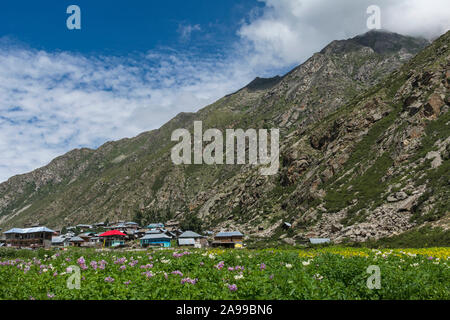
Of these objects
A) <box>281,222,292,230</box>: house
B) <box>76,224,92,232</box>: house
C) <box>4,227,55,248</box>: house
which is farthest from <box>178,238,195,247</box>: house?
<box>76,224,92,232</box>: house

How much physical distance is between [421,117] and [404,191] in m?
24.6

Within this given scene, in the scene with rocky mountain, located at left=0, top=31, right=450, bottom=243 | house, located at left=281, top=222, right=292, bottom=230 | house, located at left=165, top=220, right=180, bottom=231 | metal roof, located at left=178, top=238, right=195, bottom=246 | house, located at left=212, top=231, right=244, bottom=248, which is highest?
rocky mountain, located at left=0, top=31, right=450, bottom=243

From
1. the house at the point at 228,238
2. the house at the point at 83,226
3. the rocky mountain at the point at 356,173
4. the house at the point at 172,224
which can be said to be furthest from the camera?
the house at the point at 83,226

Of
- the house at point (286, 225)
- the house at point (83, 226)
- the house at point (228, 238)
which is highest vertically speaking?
the house at point (286, 225)

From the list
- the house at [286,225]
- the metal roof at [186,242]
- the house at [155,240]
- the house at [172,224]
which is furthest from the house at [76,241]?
the house at [286,225]

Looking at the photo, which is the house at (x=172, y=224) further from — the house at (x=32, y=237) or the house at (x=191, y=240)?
the house at (x=32, y=237)

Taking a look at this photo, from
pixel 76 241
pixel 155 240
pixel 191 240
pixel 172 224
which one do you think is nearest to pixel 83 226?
pixel 172 224

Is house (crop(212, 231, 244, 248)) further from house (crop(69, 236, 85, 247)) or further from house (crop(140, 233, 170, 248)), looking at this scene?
house (crop(69, 236, 85, 247))

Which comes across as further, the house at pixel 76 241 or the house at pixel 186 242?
the house at pixel 76 241

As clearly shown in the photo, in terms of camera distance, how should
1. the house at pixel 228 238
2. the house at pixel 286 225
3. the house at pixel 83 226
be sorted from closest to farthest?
the house at pixel 228 238 < the house at pixel 286 225 < the house at pixel 83 226

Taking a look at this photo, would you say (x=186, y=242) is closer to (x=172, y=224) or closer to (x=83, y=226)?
(x=172, y=224)

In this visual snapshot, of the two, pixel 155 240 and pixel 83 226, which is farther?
pixel 83 226
